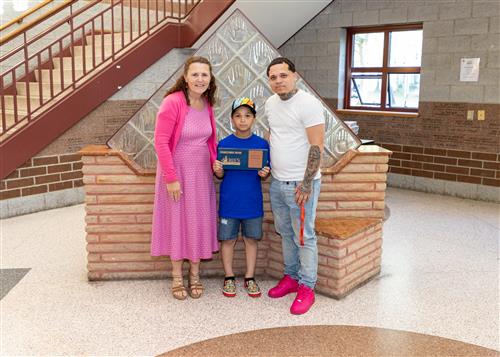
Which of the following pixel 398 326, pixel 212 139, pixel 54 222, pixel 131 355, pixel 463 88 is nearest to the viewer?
pixel 131 355

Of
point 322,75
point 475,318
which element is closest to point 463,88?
point 322,75

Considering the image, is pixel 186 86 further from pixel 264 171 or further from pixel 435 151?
pixel 435 151

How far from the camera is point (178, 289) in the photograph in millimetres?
3137

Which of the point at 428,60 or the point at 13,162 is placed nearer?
the point at 13,162

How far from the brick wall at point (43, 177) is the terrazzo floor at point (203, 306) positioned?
2.94 ft

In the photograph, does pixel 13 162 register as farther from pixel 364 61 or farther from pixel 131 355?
pixel 364 61

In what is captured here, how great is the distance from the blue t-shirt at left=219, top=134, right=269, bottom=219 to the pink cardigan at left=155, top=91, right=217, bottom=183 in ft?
0.93

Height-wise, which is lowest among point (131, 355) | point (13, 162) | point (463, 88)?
point (131, 355)

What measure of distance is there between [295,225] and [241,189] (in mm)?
394

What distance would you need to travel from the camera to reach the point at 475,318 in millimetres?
2863

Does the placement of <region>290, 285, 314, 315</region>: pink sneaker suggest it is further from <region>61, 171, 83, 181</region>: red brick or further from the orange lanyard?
<region>61, 171, 83, 181</region>: red brick

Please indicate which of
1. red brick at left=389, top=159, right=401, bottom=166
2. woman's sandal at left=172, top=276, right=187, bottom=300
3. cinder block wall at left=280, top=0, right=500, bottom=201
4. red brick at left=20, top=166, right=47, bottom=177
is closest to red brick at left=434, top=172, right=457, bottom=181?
cinder block wall at left=280, top=0, right=500, bottom=201

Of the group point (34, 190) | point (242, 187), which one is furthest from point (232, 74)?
point (34, 190)

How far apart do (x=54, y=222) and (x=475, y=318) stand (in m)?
3.83
